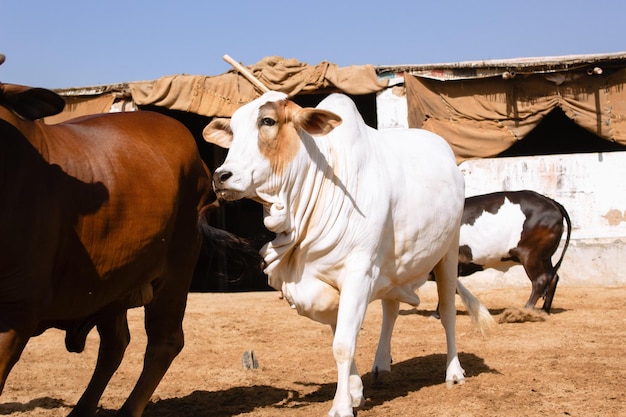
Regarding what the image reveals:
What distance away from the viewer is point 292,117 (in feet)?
16.6

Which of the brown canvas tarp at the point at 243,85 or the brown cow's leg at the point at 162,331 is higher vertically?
the brown canvas tarp at the point at 243,85

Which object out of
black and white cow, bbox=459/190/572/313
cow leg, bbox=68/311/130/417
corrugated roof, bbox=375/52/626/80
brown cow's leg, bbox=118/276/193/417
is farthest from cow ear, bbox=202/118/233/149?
corrugated roof, bbox=375/52/626/80

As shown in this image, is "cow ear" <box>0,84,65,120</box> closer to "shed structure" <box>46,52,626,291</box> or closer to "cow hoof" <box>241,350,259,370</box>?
"cow hoof" <box>241,350,259,370</box>

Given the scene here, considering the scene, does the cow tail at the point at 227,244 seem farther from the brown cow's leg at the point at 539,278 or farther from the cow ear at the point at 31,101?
the brown cow's leg at the point at 539,278

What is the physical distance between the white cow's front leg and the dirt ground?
300mm

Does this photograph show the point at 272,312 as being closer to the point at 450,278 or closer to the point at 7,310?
the point at 450,278

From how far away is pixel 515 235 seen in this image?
10.8 m

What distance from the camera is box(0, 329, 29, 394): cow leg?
367cm

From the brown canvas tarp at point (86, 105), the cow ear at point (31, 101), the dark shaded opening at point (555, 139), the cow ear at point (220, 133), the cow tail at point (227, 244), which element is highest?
the brown canvas tarp at point (86, 105)

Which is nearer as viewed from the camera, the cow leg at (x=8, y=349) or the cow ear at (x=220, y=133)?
the cow leg at (x=8, y=349)

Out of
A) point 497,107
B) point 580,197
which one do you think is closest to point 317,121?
point 497,107

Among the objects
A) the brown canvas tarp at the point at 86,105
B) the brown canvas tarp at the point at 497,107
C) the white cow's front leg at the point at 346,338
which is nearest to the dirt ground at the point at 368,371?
the white cow's front leg at the point at 346,338

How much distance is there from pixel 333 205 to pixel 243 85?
944 centimetres

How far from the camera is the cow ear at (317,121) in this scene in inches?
196
